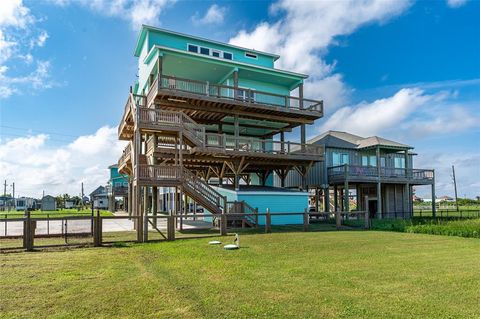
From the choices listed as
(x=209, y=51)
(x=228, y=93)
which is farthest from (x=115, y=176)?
(x=228, y=93)

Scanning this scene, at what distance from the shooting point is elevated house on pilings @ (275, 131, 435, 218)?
1210 inches

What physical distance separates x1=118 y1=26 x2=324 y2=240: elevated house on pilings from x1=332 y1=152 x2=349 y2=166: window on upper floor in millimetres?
5088

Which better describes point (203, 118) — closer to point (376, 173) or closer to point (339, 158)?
point (339, 158)

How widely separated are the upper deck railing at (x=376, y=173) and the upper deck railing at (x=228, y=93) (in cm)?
606

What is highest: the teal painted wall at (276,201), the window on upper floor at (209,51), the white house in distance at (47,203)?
the window on upper floor at (209,51)

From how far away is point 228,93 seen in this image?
26094 mm

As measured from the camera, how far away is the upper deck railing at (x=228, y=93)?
22219mm

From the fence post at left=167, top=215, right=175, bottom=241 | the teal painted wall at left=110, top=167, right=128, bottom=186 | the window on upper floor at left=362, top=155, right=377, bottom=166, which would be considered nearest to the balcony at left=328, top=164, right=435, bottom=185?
the window on upper floor at left=362, top=155, right=377, bottom=166

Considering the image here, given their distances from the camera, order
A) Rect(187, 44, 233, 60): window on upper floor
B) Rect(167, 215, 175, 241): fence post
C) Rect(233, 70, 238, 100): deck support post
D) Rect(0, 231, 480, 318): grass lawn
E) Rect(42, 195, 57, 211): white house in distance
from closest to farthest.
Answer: Rect(0, 231, 480, 318): grass lawn → Rect(167, 215, 175, 241): fence post → Rect(233, 70, 238, 100): deck support post → Rect(187, 44, 233, 60): window on upper floor → Rect(42, 195, 57, 211): white house in distance

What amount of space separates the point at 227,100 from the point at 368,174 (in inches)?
576

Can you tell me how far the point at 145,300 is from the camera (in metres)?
6.09

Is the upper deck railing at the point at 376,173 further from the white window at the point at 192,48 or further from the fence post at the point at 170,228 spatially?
the fence post at the point at 170,228

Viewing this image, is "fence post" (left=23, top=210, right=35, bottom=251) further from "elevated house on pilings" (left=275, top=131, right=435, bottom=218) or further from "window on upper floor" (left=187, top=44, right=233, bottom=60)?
"elevated house on pilings" (left=275, top=131, right=435, bottom=218)

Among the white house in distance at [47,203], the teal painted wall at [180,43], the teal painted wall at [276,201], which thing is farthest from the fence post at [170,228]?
the white house in distance at [47,203]
